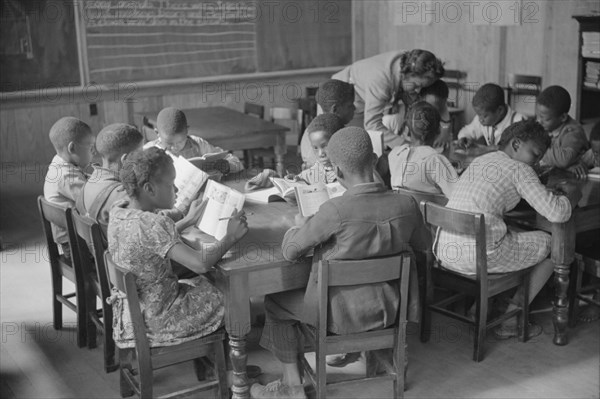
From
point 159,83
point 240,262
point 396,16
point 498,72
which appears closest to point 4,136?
point 159,83

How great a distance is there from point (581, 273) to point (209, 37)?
200 inches

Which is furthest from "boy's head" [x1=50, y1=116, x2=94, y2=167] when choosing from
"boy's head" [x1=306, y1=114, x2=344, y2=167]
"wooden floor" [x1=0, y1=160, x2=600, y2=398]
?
"boy's head" [x1=306, y1=114, x2=344, y2=167]

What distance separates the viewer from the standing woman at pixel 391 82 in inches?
181

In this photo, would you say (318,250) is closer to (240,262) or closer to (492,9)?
(240,262)

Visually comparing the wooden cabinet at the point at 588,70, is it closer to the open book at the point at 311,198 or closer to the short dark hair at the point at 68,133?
the open book at the point at 311,198

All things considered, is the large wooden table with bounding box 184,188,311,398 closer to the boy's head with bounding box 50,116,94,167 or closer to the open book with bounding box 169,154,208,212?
the open book with bounding box 169,154,208,212

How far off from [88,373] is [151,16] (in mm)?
4797

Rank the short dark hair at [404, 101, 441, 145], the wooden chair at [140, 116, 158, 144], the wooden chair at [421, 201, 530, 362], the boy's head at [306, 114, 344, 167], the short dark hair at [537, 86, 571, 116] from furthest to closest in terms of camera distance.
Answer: the wooden chair at [140, 116, 158, 144]
the short dark hair at [537, 86, 571, 116]
the short dark hair at [404, 101, 441, 145]
the boy's head at [306, 114, 344, 167]
the wooden chair at [421, 201, 530, 362]

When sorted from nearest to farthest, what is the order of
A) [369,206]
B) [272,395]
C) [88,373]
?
→ [369,206] → [272,395] → [88,373]

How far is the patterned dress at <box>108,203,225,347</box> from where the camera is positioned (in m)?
2.62

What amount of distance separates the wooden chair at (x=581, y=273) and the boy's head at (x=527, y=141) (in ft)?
1.70

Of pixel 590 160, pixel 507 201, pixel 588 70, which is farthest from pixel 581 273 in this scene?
pixel 588 70

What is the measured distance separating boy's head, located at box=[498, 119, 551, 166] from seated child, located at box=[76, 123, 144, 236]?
5.39 ft

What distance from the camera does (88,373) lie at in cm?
328
